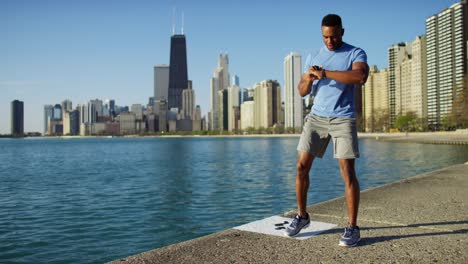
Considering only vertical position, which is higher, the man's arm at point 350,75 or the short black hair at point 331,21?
the short black hair at point 331,21

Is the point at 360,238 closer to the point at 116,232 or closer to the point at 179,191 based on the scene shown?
the point at 116,232

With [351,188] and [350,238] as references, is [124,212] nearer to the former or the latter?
[351,188]

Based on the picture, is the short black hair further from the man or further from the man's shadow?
the man's shadow

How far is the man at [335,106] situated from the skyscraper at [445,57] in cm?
13996

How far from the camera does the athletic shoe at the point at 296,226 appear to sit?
4277 millimetres

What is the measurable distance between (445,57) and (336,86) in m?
155

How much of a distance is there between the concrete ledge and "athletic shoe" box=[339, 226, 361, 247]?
0.05 meters

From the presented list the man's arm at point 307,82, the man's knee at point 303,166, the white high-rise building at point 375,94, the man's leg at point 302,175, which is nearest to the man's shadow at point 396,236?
the man's leg at point 302,175

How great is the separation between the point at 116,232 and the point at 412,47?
17093 cm

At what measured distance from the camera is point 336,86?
4195mm

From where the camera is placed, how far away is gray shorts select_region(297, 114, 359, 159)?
13.6ft

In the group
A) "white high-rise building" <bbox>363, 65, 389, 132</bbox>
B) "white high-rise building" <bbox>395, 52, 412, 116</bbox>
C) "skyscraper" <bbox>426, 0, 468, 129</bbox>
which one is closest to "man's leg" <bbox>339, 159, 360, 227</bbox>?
"skyscraper" <bbox>426, 0, 468, 129</bbox>

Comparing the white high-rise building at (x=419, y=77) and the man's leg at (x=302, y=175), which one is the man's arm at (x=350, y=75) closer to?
the man's leg at (x=302, y=175)

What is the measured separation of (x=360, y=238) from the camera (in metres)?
4.17
